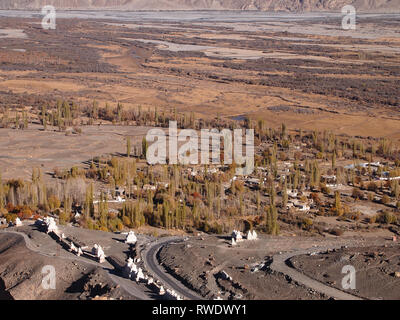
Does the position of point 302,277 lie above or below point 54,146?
above

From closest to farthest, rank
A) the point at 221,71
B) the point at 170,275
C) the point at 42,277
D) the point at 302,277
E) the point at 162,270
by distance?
the point at 302,277
the point at 170,275
the point at 42,277
the point at 162,270
the point at 221,71

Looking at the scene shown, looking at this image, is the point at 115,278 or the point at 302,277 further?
the point at 302,277

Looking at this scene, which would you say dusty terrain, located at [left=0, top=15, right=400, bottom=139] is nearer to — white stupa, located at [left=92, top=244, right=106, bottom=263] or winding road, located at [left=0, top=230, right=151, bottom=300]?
white stupa, located at [left=92, top=244, right=106, bottom=263]

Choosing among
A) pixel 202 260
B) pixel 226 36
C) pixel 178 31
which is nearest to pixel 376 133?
pixel 202 260

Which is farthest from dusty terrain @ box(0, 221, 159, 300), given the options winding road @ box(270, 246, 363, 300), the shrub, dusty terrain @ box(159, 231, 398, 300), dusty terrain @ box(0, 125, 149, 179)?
dusty terrain @ box(0, 125, 149, 179)

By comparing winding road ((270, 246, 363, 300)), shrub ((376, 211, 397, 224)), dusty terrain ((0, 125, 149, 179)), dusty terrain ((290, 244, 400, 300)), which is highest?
dusty terrain ((290, 244, 400, 300))

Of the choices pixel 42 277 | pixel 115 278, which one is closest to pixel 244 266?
pixel 115 278

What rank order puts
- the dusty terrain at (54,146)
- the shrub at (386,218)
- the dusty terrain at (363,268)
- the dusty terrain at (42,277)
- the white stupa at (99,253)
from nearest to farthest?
the dusty terrain at (363,268) → the dusty terrain at (42,277) → the white stupa at (99,253) → the shrub at (386,218) → the dusty terrain at (54,146)

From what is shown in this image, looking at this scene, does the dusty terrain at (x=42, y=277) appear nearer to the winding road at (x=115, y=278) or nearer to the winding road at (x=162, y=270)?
the winding road at (x=115, y=278)

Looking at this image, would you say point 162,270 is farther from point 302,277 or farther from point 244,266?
point 302,277

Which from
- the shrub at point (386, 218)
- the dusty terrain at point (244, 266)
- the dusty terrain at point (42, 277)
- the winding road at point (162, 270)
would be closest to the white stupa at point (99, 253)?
the dusty terrain at point (42, 277)

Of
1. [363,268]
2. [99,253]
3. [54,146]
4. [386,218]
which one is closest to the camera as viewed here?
[363,268]

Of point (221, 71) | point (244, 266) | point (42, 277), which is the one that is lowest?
point (42, 277)
